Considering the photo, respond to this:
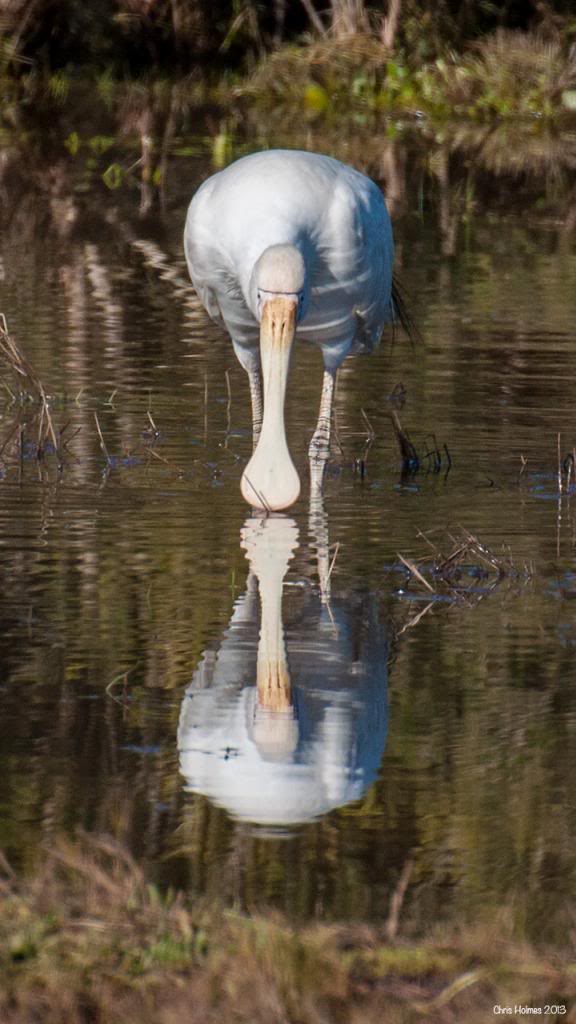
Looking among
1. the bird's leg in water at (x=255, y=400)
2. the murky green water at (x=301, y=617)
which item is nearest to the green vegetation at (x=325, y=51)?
the murky green water at (x=301, y=617)

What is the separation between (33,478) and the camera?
8.20m

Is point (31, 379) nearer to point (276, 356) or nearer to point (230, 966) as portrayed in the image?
point (276, 356)

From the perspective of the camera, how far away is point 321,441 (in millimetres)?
8562

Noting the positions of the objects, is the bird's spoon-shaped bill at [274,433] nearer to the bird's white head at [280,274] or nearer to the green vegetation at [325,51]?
the bird's white head at [280,274]

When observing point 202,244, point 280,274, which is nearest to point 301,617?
point 280,274

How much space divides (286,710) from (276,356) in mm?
2568

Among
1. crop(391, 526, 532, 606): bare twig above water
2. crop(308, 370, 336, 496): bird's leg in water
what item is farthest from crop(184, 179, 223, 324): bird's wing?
crop(391, 526, 532, 606): bare twig above water

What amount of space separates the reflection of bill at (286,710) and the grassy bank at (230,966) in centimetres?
73

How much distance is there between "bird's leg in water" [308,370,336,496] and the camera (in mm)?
8383

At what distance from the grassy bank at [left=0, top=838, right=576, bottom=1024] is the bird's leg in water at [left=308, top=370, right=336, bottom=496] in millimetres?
4414

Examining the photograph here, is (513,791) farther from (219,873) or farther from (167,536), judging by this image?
(167,536)

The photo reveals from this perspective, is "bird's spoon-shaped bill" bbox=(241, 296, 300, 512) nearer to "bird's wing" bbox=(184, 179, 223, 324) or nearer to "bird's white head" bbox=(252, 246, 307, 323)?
"bird's white head" bbox=(252, 246, 307, 323)

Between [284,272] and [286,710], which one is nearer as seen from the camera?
[286,710]

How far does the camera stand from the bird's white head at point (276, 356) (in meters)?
7.61
